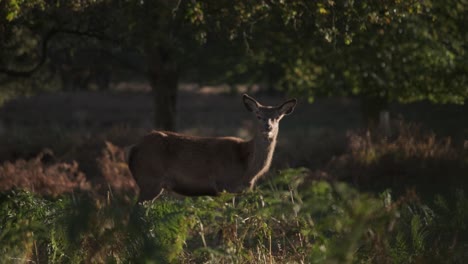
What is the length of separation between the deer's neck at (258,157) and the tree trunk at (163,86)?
1130 cm

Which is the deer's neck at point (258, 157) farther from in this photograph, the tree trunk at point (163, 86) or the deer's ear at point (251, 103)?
the tree trunk at point (163, 86)

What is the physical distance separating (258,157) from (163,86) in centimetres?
1187

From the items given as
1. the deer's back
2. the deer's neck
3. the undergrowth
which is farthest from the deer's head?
the undergrowth

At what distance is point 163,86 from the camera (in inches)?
968

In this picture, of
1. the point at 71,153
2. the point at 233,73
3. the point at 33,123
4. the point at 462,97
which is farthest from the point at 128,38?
the point at 33,123

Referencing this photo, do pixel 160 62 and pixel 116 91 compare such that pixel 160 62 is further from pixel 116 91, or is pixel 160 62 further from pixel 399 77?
pixel 116 91

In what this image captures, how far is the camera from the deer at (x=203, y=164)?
42.9 feet

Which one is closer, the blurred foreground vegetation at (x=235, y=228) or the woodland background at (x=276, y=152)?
the blurred foreground vegetation at (x=235, y=228)

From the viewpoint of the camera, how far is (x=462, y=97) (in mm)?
19797

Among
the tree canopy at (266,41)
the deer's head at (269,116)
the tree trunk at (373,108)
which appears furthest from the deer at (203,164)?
the tree trunk at (373,108)

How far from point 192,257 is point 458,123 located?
74.2 feet

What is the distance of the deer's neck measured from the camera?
13.1m

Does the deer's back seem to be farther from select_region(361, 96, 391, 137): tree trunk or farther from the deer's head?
select_region(361, 96, 391, 137): tree trunk

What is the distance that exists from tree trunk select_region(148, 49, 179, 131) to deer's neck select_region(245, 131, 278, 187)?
11300 millimetres
